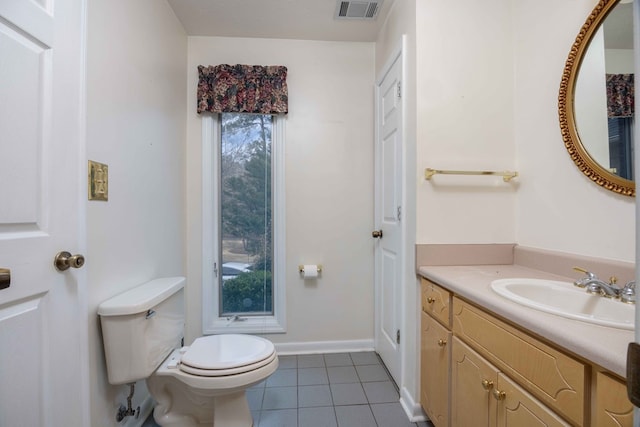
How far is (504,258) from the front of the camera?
1.44 meters

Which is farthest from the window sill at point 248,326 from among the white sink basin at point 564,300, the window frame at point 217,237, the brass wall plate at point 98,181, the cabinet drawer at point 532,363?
the white sink basin at point 564,300

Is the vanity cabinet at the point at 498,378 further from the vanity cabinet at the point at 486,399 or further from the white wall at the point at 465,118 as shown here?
the white wall at the point at 465,118

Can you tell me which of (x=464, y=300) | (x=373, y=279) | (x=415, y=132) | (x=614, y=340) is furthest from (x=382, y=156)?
(x=614, y=340)

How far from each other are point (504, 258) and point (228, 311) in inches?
75.7

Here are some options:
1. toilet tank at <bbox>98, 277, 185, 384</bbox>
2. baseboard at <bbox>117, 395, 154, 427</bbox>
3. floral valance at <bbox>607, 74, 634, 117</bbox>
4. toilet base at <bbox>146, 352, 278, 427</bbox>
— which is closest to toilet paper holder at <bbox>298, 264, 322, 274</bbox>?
toilet base at <bbox>146, 352, 278, 427</bbox>

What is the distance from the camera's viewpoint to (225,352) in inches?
51.7

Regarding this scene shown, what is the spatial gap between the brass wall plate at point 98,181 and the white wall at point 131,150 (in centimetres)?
3

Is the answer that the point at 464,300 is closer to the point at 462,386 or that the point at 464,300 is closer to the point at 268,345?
the point at 462,386

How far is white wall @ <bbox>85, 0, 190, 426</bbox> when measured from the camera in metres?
1.11

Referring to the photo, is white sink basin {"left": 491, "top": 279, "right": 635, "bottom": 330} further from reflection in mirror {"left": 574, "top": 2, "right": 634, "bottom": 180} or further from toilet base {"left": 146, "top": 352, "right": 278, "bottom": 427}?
toilet base {"left": 146, "top": 352, "right": 278, "bottom": 427}

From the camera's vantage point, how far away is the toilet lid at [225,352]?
119 centimetres

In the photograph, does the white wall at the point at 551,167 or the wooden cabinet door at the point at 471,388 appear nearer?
the wooden cabinet door at the point at 471,388

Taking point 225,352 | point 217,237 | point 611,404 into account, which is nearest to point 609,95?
point 611,404

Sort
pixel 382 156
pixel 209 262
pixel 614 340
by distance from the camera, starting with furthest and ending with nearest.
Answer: pixel 209 262 < pixel 382 156 < pixel 614 340
